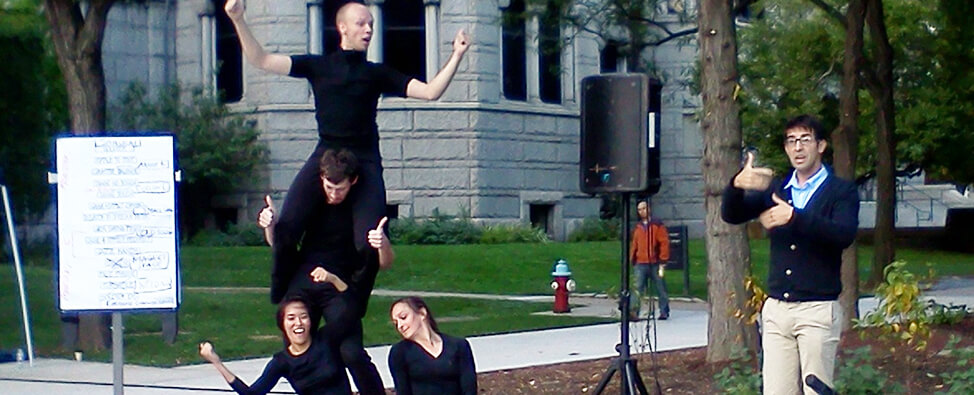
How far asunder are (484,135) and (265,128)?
4832 mm

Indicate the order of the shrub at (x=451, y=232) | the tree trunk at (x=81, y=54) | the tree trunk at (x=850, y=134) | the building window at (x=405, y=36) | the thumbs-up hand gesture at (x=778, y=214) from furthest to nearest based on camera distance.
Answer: the building window at (x=405, y=36), the shrub at (x=451, y=232), the tree trunk at (x=81, y=54), the tree trunk at (x=850, y=134), the thumbs-up hand gesture at (x=778, y=214)

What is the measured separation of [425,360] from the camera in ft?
26.6

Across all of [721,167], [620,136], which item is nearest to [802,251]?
[620,136]

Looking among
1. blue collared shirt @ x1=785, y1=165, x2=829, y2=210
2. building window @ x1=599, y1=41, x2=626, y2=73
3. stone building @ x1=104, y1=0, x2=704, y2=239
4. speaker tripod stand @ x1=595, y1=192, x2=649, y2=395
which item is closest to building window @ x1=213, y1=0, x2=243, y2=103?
stone building @ x1=104, y1=0, x2=704, y2=239

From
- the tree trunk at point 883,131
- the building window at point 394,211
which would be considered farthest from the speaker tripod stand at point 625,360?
the building window at point 394,211

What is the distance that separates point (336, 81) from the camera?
7652 mm

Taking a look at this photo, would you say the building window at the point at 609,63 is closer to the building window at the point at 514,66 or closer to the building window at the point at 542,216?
the building window at the point at 514,66

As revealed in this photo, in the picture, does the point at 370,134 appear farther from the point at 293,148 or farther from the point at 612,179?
the point at 293,148

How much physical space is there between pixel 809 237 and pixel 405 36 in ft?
88.6

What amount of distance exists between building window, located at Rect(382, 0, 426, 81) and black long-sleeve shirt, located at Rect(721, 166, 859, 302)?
1039 inches

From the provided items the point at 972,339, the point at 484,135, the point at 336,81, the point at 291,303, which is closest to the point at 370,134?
the point at 336,81

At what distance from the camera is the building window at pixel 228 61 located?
34625 mm

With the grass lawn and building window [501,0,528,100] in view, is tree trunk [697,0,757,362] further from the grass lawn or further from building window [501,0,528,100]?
building window [501,0,528,100]

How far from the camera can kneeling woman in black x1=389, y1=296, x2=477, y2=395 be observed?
319 inches
